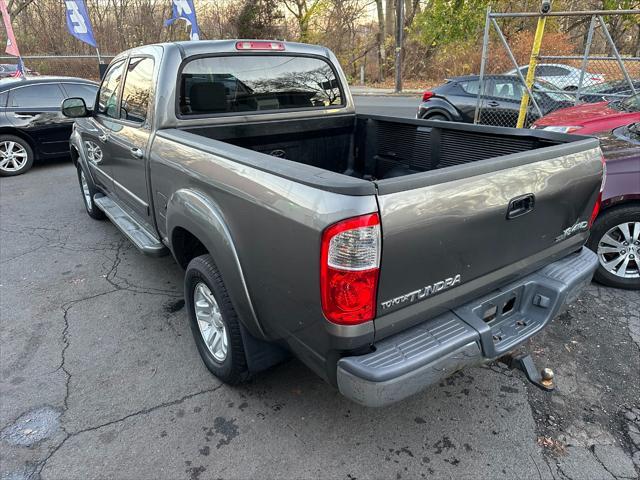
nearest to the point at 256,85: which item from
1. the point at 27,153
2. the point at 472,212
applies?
the point at 472,212

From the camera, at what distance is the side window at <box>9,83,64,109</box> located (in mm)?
7719

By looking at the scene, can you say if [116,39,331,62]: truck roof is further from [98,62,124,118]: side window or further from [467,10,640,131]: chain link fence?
[467,10,640,131]: chain link fence

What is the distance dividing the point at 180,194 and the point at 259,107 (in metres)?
1.18

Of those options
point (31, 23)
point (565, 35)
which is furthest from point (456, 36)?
point (31, 23)

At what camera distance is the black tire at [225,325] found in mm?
2451

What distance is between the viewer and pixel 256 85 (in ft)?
11.4

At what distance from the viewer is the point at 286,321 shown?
6.65 feet

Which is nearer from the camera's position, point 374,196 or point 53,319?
point 374,196

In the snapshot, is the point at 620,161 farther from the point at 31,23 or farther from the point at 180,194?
the point at 31,23

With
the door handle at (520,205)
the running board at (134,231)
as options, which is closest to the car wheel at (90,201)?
the running board at (134,231)

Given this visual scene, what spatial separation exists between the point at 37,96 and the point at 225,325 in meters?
7.66

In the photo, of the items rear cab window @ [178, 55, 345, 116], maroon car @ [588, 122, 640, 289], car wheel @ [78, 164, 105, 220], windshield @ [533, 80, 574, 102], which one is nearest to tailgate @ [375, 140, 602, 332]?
maroon car @ [588, 122, 640, 289]

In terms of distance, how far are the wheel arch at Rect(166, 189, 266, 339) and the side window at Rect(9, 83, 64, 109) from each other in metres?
6.89

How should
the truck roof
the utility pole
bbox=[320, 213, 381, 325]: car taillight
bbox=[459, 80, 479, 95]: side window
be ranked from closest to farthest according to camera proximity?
bbox=[320, 213, 381, 325]: car taillight → the truck roof → bbox=[459, 80, 479, 95]: side window → the utility pole
